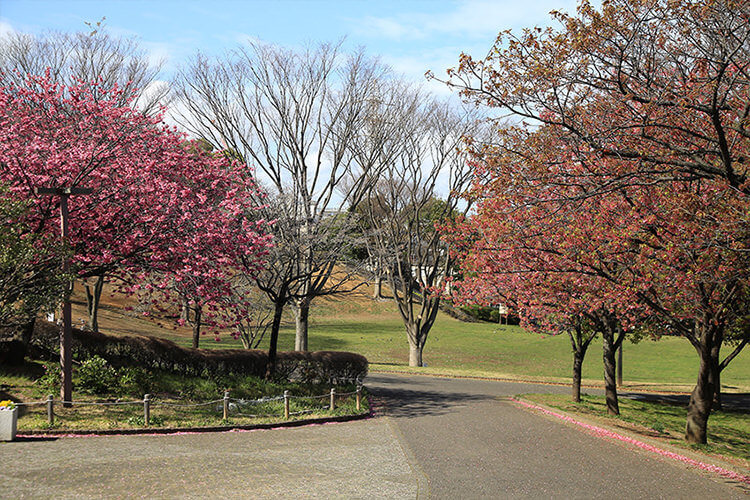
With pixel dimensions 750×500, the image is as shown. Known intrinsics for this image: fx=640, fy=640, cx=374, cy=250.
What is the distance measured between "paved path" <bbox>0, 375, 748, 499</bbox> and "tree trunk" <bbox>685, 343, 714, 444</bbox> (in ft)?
7.48

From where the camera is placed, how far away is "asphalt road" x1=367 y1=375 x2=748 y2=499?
9844 millimetres

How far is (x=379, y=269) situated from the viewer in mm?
34156

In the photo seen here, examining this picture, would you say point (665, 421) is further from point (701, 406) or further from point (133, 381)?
point (133, 381)

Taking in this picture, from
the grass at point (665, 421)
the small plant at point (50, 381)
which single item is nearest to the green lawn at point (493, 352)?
the grass at point (665, 421)

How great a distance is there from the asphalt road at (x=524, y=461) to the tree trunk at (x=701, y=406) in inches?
86.9

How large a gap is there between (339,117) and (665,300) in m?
14.9

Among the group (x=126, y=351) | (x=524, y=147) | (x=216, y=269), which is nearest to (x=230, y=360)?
(x=126, y=351)

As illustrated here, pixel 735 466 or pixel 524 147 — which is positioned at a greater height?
pixel 524 147

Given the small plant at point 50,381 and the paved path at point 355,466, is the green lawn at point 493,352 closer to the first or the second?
the paved path at point 355,466

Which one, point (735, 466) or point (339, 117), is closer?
point (735, 466)

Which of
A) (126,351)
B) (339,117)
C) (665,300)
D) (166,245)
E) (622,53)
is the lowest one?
(126,351)

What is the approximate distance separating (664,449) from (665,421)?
8.24 meters

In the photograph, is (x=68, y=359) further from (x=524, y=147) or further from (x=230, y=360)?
(x=524, y=147)

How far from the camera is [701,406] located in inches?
585
